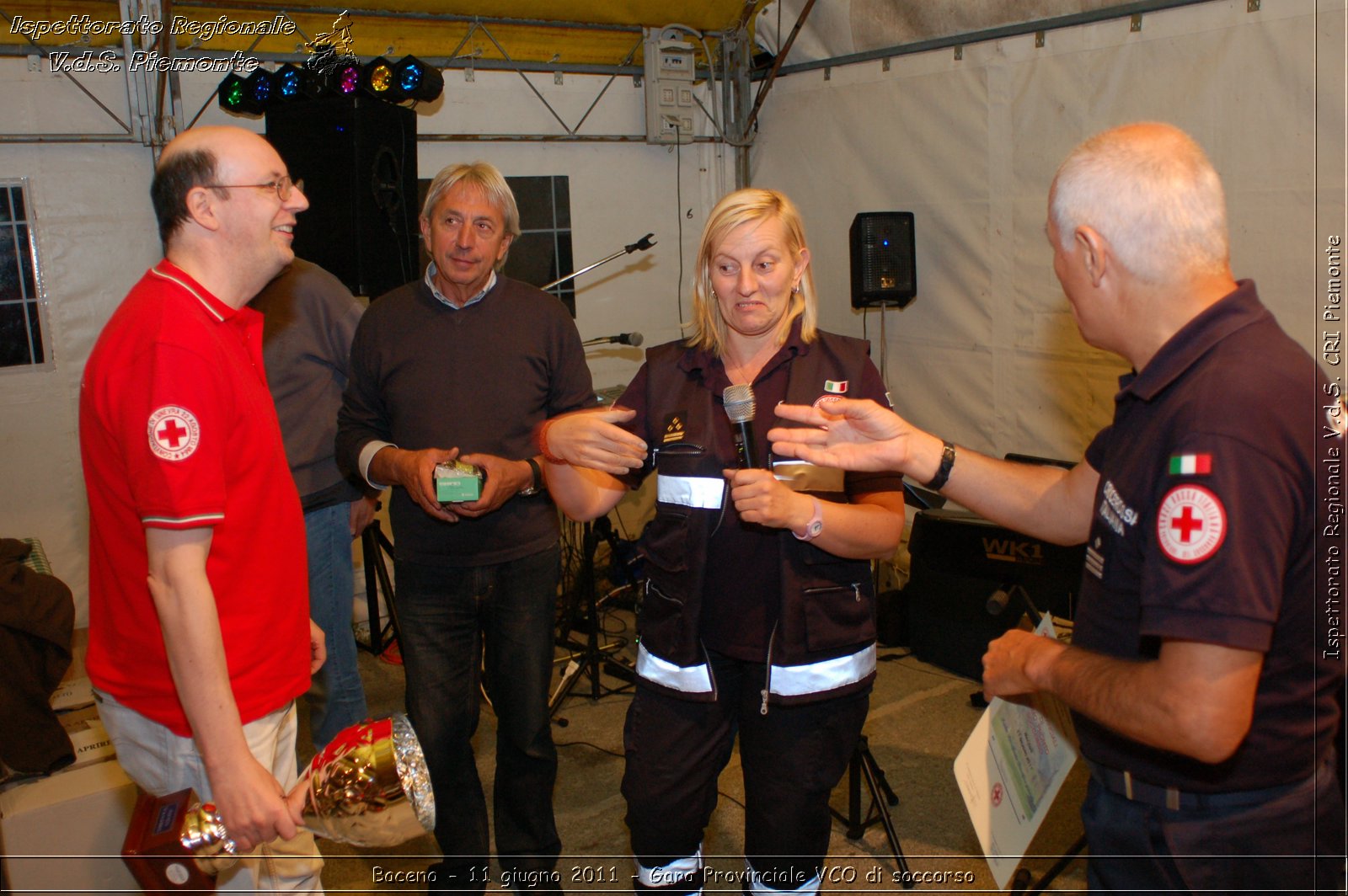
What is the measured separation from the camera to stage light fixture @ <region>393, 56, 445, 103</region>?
4.37m

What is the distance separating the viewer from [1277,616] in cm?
127

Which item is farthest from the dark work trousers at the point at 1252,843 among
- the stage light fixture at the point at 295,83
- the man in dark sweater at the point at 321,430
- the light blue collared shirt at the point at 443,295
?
the stage light fixture at the point at 295,83

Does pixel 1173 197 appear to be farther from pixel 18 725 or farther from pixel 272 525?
pixel 18 725

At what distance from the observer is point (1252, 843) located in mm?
1388

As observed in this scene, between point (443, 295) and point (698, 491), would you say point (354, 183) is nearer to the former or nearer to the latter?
point (443, 295)

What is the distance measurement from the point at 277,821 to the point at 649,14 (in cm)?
493

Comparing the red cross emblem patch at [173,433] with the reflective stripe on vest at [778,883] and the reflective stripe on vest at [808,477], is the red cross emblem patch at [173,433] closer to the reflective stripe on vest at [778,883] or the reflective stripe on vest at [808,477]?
the reflective stripe on vest at [808,477]

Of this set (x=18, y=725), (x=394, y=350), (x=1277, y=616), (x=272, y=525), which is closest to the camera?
(x=1277, y=616)

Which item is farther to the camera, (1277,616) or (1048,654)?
(1048,654)

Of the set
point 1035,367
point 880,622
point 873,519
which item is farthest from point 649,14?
point 873,519

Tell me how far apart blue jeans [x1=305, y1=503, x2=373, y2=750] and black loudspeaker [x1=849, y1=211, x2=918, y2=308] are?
2.96 meters

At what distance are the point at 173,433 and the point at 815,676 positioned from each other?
1281 millimetres

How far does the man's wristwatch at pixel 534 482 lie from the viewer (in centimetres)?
266

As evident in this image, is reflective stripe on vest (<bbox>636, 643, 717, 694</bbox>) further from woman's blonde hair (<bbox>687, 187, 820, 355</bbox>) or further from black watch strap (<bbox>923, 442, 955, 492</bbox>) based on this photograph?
woman's blonde hair (<bbox>687, 187, 820, 355</bbox>)
